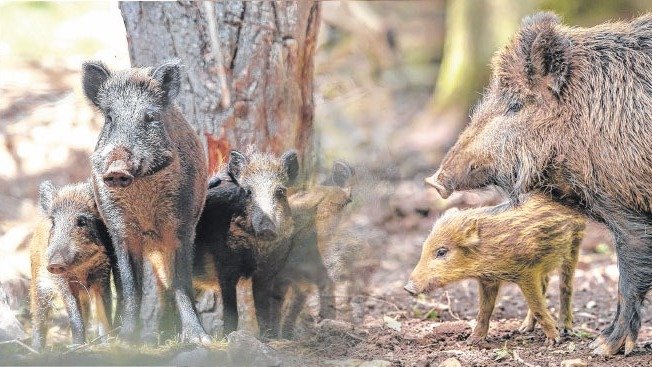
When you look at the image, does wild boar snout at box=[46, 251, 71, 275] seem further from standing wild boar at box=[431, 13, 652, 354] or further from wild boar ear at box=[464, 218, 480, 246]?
wild boar ear at box=[464, 218, 480, 246]

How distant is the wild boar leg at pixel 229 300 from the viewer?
187 inches

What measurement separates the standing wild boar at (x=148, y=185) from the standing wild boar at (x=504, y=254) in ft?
5.98

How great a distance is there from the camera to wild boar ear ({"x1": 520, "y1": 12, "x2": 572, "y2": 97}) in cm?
511

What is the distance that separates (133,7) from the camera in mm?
5328

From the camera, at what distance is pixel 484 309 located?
19.3 feet

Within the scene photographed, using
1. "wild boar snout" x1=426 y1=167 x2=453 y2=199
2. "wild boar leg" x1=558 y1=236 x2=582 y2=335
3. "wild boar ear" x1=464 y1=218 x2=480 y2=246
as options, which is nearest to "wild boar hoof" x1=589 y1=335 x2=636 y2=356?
"wild boar leg" x1=558 y1=236 x2=582 y2=335

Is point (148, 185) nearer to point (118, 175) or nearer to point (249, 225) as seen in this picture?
point (118, 175)

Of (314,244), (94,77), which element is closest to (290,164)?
(314,244)

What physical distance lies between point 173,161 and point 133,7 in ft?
4.53

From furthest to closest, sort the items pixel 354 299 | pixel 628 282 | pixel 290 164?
pixel 354 299, pixel 628 282, pixel 290 164

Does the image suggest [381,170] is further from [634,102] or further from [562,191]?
[634,102]

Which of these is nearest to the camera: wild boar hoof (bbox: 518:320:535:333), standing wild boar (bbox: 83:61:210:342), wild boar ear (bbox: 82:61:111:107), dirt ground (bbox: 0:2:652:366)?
standing wild boar (bbox: 83:61:210:342)

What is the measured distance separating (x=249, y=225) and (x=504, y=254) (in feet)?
6.40

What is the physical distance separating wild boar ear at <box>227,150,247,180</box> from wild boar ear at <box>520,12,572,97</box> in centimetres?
177
